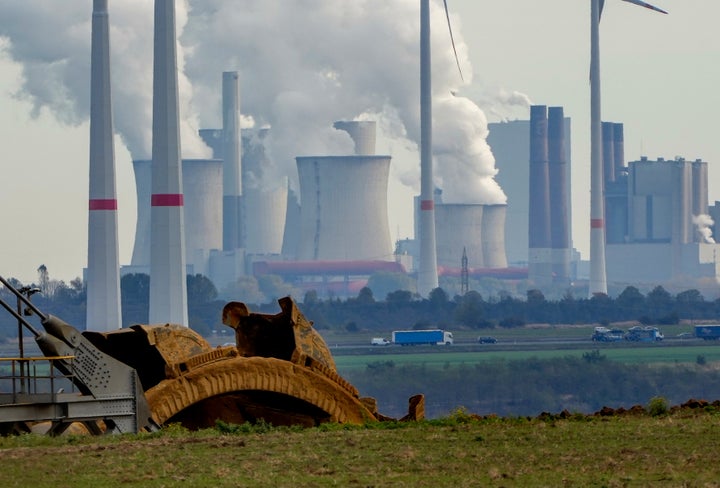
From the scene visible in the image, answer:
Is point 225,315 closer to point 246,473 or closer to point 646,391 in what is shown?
point 246,473

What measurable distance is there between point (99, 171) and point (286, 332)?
224ft

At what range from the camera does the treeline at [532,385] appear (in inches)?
6004

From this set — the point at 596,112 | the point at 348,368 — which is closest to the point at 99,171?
the point at 348,368

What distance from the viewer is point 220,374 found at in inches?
1129

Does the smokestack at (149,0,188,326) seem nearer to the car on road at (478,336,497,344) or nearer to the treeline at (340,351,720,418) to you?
the treeline at (340,351,720,418)

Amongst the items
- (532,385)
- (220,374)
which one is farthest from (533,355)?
(220,374)

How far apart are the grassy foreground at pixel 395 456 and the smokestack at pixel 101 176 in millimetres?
72254

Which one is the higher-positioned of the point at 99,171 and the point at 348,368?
the point at 99,171

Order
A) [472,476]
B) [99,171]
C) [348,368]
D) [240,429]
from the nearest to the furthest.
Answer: [472,476], [240,429], [99,171], [348,368]

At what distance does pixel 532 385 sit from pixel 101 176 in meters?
65.9

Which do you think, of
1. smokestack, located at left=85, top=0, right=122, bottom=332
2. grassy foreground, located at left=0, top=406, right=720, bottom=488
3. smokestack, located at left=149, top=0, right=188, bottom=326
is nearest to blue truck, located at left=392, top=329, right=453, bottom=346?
smokestack, located at left=149, top=0, right=188, bottom=326

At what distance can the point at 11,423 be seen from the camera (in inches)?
1030

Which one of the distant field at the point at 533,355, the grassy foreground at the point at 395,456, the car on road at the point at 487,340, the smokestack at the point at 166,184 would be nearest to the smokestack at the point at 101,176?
the smokestack at the point at 166,184

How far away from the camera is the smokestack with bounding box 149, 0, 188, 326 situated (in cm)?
9412
